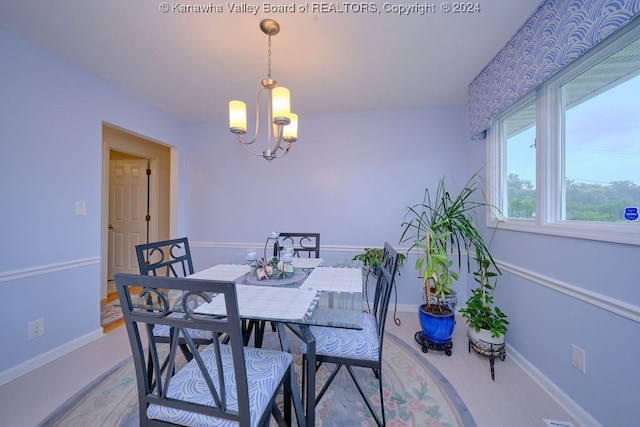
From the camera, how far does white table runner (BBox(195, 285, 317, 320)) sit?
3.44ft

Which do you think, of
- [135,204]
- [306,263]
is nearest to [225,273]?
[306,263]

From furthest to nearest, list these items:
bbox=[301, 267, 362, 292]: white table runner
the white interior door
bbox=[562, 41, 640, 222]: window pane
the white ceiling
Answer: the white interior door → the white ceiling → bbox=[301, 267, 362, 292]: white table runner → bbox=[562, 41, 640, 222]: window pane

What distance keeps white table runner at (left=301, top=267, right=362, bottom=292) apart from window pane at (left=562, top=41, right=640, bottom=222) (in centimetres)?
139

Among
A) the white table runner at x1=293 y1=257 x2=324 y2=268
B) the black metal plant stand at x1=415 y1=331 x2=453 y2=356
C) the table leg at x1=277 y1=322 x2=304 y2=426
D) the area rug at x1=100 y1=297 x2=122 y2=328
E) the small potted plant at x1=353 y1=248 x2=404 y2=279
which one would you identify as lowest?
the area rug at x1=100 y1=297 x2=122 y2=328

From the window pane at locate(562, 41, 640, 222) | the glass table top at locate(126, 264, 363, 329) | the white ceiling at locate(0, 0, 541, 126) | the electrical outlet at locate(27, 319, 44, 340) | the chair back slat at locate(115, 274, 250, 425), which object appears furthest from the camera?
the electrical outlet at locate(27, 319, 44, 340)

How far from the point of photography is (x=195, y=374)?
1.00 metres

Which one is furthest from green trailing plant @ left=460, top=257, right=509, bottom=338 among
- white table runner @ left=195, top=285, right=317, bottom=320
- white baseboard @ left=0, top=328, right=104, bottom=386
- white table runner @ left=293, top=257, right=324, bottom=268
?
white baseboard @ left=0, top=328, right=104, bottom=386

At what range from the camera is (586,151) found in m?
1.39

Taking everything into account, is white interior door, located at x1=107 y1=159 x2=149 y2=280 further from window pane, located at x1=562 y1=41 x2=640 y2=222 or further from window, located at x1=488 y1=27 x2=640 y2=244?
window pane, located at x1=562 y1=41 x2=640 y2=222

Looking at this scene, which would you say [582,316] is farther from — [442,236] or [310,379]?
[310,379]

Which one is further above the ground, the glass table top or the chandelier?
the chandelier

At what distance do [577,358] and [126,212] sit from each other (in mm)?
5218

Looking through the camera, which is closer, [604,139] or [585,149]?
[604,139]

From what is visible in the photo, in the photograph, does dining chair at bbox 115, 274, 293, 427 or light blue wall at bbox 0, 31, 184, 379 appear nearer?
dining chair at bbox 115, 274, 293, 427
